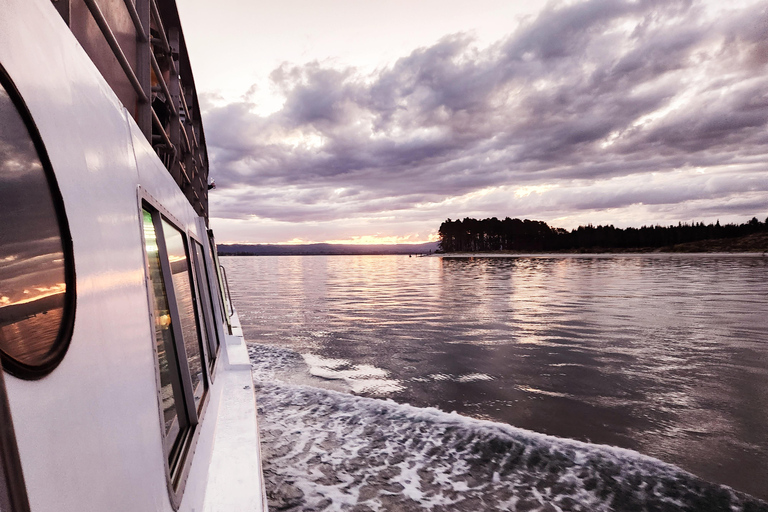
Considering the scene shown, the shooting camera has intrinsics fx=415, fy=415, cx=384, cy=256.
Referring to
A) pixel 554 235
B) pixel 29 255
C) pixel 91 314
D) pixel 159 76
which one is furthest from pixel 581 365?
pixel 554 235

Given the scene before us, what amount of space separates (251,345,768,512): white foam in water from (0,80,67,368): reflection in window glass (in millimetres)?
4214

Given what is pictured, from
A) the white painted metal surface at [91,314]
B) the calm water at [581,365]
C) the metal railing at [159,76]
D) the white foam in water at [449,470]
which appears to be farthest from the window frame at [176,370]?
the calm water at [581,365]

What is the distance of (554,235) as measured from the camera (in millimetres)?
155375

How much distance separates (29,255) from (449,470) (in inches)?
204

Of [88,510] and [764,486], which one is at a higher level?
[88,510]

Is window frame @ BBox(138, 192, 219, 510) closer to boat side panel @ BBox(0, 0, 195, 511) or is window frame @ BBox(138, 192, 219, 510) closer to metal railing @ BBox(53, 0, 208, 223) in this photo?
boat side panel @ BBox(0, 0, 195, 511)

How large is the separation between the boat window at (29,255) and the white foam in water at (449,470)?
4.18m

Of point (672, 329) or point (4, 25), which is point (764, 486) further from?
point (672, 329)

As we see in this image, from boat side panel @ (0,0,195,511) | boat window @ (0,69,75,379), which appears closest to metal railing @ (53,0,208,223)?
boat side panel @ (0,0,195,511)

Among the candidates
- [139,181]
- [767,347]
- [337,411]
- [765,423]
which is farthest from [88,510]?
[767,347]

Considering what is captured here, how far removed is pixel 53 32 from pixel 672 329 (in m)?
16.3

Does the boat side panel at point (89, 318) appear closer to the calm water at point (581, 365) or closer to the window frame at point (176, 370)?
the window frame at point (176, 370)

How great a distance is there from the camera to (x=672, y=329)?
1343cm

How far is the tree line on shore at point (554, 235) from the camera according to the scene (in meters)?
120
